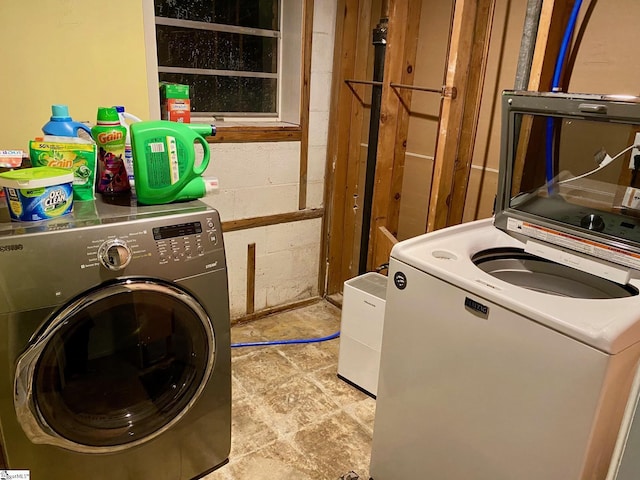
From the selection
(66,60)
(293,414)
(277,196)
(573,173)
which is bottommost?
(293,414)

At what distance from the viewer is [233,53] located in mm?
2516

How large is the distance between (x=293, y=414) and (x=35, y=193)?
1.34 meters

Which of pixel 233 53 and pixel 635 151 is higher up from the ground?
pixel 233 53

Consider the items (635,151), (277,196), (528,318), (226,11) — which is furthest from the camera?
(277,196)

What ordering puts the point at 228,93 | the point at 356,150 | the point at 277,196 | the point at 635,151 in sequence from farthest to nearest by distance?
the point at 356,150
the point at 277,196
the point at 228,93
the point at 635,151

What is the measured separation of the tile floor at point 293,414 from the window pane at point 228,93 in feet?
4.09

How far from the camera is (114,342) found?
139 cm

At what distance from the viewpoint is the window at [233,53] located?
91.2 inches

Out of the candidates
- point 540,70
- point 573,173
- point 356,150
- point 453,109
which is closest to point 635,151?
point 573,173

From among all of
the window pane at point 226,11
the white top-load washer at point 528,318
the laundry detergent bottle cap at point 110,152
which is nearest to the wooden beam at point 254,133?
the window pane at point 226,11

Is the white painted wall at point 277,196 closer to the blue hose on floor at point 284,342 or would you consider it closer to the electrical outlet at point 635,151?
the blue hose on floor at point 284,342

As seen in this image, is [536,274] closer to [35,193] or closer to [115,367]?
[115,367]

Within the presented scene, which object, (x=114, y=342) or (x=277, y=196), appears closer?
(x=114, y=342)

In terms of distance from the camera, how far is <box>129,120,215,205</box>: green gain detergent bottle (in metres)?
1.44
